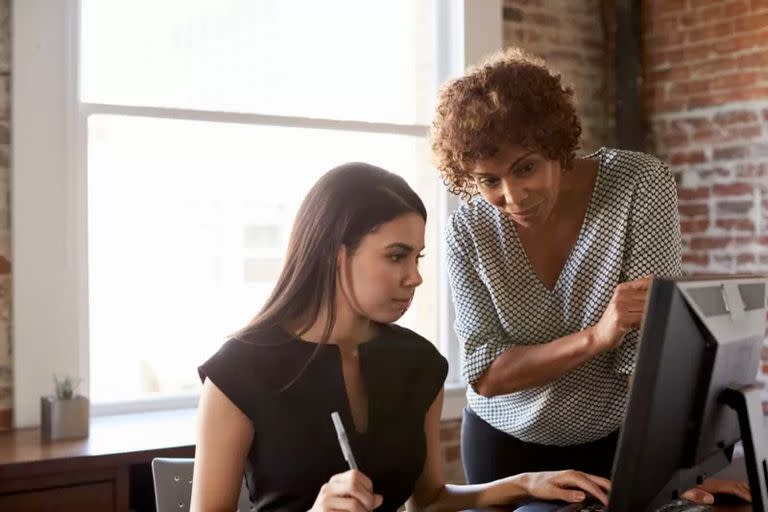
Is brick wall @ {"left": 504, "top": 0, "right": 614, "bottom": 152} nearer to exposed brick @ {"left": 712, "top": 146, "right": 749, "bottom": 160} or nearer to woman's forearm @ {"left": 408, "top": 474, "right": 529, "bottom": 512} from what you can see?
exposed brick @ {"left": 712, "top": 146, "right": 749, "bottom": 160}

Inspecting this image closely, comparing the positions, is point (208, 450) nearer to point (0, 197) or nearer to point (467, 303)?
point (467, 303)

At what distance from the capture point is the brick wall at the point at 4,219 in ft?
10.2

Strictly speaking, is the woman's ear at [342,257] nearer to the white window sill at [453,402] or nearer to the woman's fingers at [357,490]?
the woman's fingers at [357,490]

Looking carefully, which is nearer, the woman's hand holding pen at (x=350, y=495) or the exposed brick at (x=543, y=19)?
the woman's hand holding pen at (x=350, y=495)

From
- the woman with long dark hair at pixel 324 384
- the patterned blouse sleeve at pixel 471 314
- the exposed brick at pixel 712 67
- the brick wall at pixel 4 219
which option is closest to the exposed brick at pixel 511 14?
the exposed brick at pixel 712 67

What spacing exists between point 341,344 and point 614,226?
0.62 metres

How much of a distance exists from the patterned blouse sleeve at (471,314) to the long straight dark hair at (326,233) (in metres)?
0.39

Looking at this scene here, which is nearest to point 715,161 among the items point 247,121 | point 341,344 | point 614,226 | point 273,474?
point 247,121

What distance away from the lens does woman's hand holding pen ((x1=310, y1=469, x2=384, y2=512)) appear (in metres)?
1.48

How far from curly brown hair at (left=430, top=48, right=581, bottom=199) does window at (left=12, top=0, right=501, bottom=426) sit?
1535 millimetres

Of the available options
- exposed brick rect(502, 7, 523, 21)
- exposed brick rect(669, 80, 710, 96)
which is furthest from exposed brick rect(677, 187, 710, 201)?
exposed brick rect(502, 7, 523, 21)

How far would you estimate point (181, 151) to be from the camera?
352cm

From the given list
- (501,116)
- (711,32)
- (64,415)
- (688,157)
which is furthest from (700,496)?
(711,32)

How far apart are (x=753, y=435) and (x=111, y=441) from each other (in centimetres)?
189
